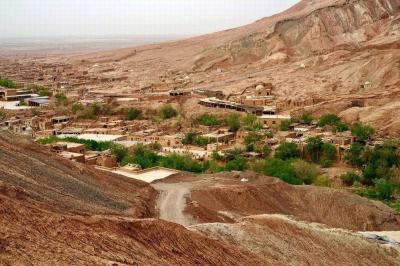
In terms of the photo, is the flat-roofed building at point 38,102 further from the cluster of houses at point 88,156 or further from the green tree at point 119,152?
the cluster of houses at point 88,156

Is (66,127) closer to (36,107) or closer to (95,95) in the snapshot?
(36,107)

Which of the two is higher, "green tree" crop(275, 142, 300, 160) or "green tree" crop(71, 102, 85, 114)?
"green tree" crop(275, 142, 300, 160)

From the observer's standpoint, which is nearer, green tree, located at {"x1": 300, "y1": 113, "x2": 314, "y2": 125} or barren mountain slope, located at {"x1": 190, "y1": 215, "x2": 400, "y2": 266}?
barren mountain slope, located at {"x1": 190, "y1": 215, "x2": 400, "y2": 266}

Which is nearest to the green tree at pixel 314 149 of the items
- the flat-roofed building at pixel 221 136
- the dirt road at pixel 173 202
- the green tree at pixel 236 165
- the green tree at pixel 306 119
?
the green tree at pixel 236 165

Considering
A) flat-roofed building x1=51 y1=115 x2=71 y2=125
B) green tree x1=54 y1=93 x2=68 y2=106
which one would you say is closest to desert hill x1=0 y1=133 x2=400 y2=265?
flat-roofed building x1=51 y1=115 x2=71 y2=125

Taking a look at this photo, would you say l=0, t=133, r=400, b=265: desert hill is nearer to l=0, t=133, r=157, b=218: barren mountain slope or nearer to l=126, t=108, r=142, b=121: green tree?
l=0, t=133, r=157, b=218: barren mountain slope

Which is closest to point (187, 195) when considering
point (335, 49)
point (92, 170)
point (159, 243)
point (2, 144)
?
point (92, 170)

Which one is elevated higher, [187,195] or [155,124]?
[187,195]

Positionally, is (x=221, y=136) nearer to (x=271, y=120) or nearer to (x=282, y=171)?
(x=271, y=120)
